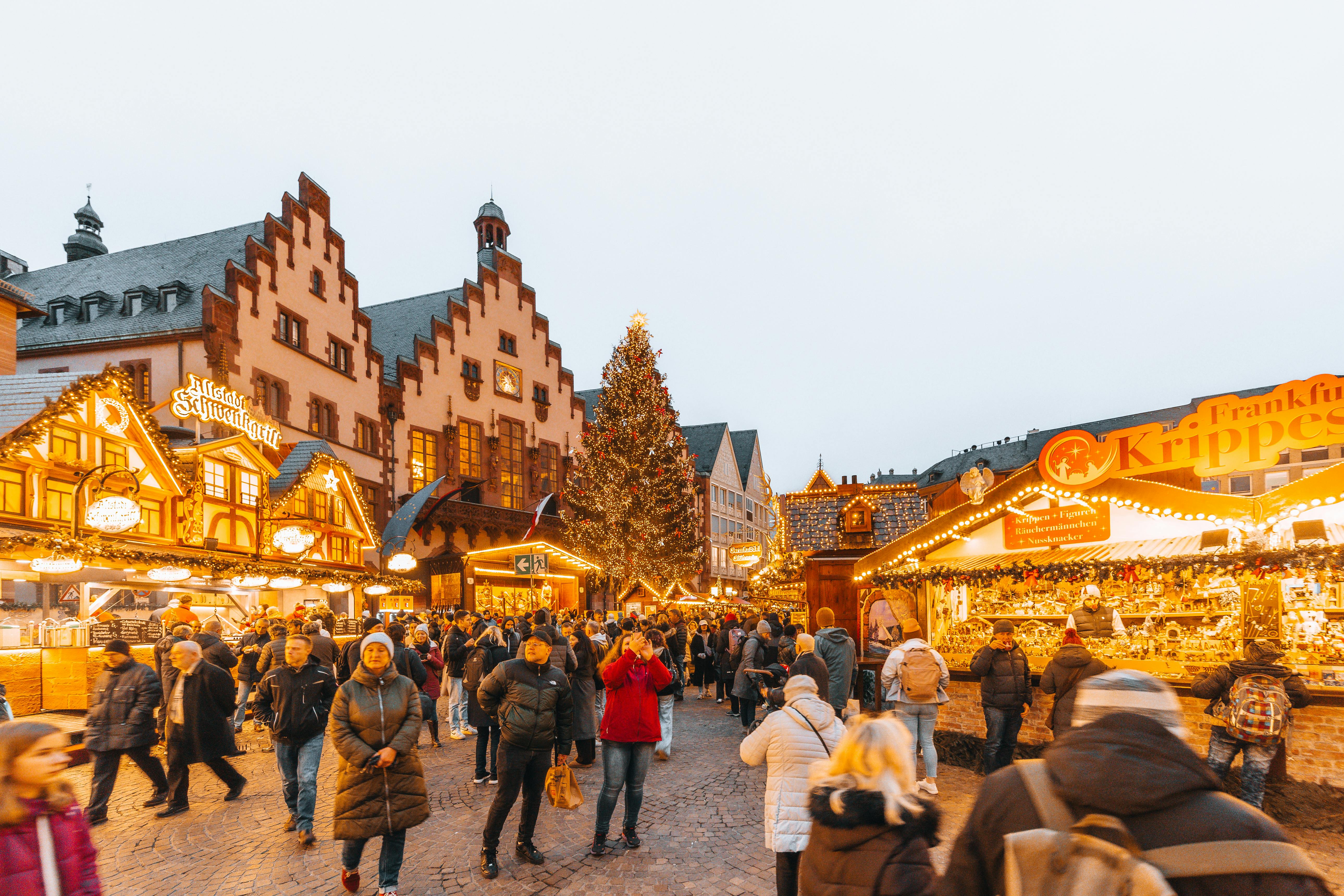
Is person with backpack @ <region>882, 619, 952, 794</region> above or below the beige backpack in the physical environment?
below

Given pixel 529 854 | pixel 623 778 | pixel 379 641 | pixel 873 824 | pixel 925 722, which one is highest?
pixel 379 641

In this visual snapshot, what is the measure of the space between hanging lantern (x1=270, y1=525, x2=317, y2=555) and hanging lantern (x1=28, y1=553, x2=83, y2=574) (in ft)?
17.8

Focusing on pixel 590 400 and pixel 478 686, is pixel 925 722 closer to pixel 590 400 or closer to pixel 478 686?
pixel 478 686

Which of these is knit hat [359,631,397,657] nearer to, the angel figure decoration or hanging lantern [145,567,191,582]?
the angel figure decoration

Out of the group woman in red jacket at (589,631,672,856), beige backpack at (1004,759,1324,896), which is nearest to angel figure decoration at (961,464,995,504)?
woman in red jacket at (589,631,672,856)

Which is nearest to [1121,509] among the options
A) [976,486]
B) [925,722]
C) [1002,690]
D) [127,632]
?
[976,486]

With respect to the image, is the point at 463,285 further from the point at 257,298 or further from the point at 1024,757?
the point at 1024,757

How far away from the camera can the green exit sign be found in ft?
67.1

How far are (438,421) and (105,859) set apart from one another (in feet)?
83.1

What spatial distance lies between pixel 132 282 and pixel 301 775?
24.1 metres

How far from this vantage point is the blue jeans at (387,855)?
17.5ft

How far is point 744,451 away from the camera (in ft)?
206

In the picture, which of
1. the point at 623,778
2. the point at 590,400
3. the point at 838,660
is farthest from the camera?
the point at 590,400

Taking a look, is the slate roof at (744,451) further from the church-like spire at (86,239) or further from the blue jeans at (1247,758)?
the blue jeans at (1247,758)
